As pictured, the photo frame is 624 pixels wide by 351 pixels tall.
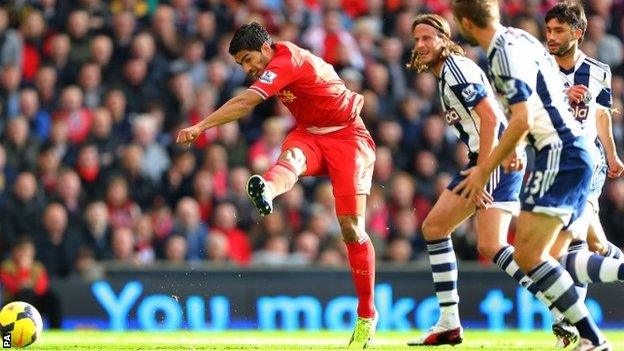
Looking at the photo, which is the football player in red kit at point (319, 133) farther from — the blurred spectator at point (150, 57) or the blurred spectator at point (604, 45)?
the blurred spectator at point (604, 45)

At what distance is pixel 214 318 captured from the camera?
562 inches

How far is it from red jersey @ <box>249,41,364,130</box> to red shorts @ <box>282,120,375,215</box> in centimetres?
11

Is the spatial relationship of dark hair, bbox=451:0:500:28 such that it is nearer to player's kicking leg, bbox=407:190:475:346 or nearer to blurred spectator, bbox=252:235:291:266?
player's kicking leg, bbox=407:190:475:346

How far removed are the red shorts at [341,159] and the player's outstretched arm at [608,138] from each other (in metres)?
1.77

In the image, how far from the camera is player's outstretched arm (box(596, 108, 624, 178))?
1009 cm

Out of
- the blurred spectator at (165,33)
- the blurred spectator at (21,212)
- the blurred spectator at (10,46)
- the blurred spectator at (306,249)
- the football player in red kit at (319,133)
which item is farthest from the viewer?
the blurred spectator at (165,33)

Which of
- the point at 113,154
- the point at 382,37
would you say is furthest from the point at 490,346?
the point at 382,37

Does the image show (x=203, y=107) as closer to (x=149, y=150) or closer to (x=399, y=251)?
(x=149, y=150)

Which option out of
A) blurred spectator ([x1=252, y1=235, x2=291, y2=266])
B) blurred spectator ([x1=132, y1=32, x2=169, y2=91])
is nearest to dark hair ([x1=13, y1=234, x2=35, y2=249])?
blurred spectator ([x1=252, y1=235, x2=291, y2=266])

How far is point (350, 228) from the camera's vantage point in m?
10.0

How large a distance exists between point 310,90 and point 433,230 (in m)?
1.53

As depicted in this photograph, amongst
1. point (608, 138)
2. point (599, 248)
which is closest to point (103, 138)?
point (608, 138)

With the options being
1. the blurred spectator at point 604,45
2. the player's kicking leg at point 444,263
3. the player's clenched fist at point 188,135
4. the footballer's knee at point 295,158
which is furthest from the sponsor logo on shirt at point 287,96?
the blurred spectator at point 604,45

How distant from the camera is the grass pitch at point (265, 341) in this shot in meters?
9.75
